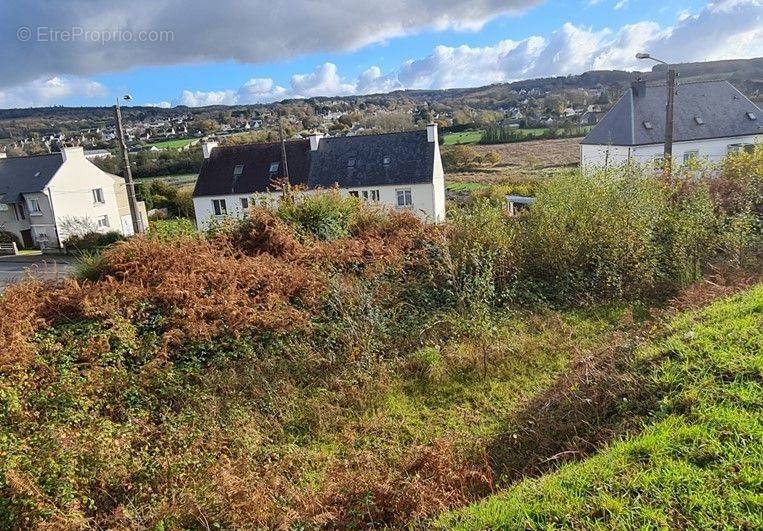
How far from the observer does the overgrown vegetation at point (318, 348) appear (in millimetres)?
4199

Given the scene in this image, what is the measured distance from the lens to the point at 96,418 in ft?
16.7

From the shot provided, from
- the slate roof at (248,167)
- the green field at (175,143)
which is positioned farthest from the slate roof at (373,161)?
the green field at (175,143)

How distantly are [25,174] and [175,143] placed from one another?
28.6 m

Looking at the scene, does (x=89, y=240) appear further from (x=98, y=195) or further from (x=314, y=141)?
(x=314, y=141)

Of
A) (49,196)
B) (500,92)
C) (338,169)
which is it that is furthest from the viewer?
(500,92)

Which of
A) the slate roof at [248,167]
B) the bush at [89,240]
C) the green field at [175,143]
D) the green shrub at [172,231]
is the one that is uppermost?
the green field at [175,143]

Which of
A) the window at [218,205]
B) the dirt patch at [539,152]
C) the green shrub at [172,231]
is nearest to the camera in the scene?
the green shrub at [172,231]

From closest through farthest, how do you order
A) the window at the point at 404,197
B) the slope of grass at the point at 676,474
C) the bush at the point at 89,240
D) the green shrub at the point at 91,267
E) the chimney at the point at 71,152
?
the slope of grass at the point at 676,474 → the green shrub at the point at 91,267 → the bush at the point at 89,240 → the window at the point at 404,197 → the chimney at the point at 71,152

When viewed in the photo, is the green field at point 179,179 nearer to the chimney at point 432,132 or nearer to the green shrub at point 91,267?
the chimney at point 432,132

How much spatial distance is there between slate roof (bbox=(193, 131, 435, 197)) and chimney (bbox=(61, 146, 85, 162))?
9.93 meters

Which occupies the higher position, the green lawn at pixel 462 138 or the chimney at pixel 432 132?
the green lawn at pixel 462 138

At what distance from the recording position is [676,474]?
324 centimetres

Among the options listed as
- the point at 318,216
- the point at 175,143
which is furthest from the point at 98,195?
the point at 318,216

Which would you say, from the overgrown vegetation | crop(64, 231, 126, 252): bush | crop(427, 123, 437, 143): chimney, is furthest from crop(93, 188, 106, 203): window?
the overgrown vegetation
